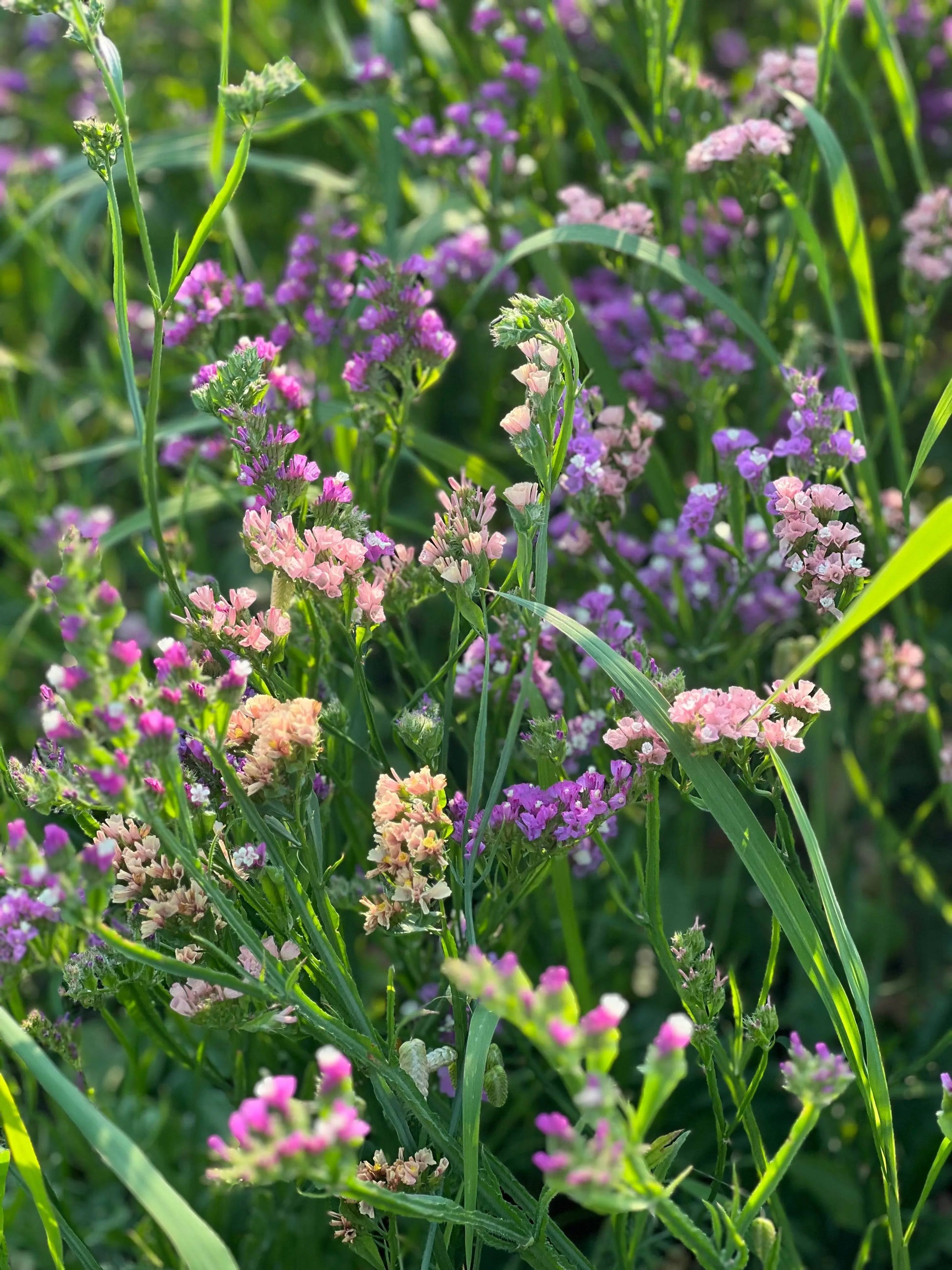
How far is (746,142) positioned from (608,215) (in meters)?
0.19

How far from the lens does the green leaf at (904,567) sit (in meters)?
0.85

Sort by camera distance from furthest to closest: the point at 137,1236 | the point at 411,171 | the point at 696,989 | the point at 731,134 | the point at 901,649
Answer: the point at 411,171 < the point at 901,649 < the point at 731,134 < the point at 137,1236 < the point at 696,989

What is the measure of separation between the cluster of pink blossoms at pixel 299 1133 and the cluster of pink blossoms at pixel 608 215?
42.3 inches

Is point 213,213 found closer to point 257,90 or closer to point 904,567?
point 257,90

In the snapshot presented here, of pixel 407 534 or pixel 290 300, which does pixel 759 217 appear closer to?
pixel 407 534

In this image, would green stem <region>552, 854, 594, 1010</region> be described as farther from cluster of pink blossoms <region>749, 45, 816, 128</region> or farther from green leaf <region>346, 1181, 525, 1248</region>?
cluster of pink blossoms <region>749, 45, 816, 128</region>

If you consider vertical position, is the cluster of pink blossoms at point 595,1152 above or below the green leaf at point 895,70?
below

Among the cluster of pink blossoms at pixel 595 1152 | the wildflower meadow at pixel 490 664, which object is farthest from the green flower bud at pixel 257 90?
the cluster of pink blossoms at pixel 595 1152

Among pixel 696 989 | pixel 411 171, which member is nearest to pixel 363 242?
pixel 411 171

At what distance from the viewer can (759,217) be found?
6.95ft

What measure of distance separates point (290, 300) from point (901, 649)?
902mm

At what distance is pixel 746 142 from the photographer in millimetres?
1434

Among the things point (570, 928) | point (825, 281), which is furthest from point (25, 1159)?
point (825, 281)

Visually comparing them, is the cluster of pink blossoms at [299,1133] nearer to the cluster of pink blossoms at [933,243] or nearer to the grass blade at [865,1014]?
the grass blade at [865,1014]
